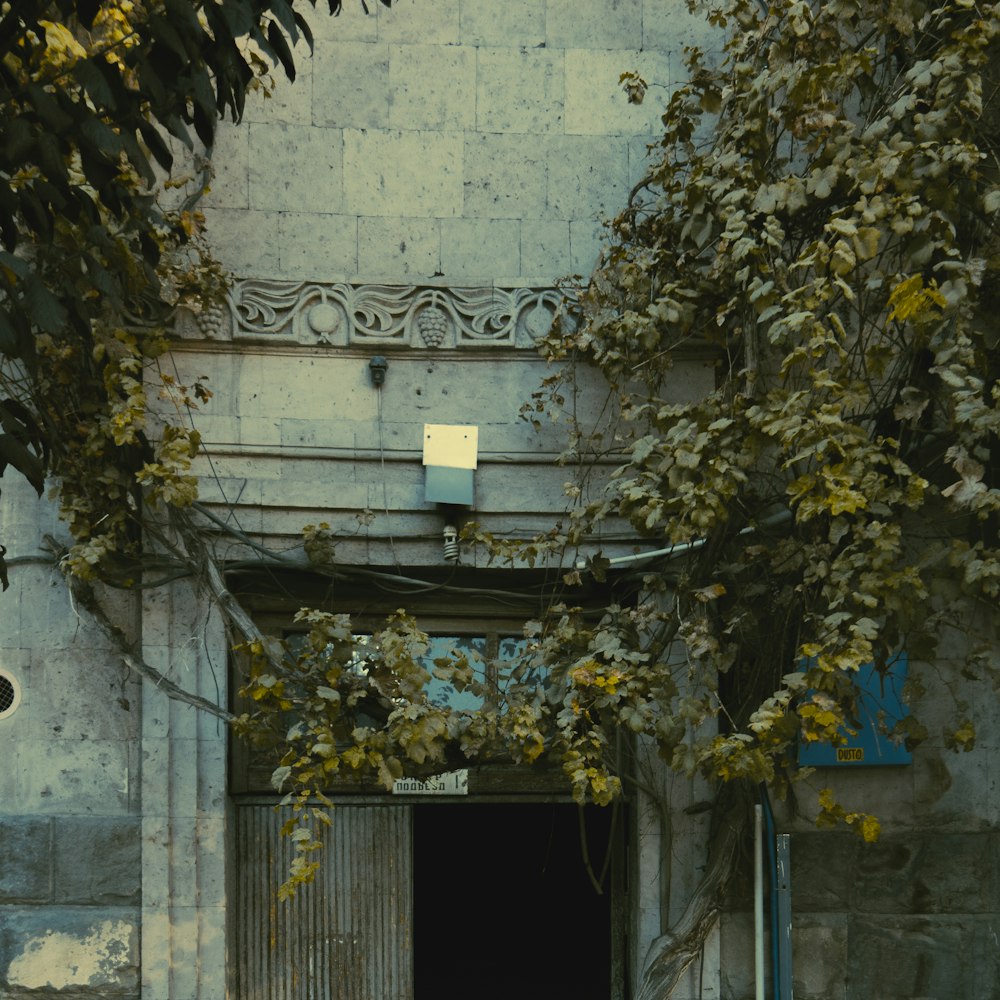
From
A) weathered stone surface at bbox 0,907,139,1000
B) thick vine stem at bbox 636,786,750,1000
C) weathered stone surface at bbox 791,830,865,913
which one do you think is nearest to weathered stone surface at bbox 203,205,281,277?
weathered stone surface at bbox 0,907,139,1000

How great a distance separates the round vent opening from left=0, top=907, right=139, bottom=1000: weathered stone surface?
35.9 inches

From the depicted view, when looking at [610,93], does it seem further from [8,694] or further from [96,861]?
[96,861]

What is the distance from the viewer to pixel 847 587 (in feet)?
20.2

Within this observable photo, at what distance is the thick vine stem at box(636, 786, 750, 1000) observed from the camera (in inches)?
282

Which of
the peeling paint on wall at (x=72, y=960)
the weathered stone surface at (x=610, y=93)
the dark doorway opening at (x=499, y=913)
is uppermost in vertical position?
the weathered stone surface at (x=610, y=93)

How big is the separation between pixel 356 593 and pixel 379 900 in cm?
153

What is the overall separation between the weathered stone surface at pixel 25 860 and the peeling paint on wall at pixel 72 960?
0.21 metres

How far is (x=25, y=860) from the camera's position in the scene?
7.21 meters

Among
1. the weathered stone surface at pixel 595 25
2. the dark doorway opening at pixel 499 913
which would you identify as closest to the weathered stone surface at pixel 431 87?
the weathered stone surface at pixel 595 25

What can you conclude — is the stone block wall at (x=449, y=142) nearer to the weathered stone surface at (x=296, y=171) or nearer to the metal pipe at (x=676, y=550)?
the weathered stone surface at (x=296, y=171)

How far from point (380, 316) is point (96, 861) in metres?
2.90

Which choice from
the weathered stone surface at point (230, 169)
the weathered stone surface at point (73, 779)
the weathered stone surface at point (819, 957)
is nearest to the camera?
the weathered stone surface at point (73, 779)

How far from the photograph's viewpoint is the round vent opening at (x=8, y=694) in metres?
7.30

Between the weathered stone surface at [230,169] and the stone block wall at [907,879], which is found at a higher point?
the weathered stone surface at [230,169]
